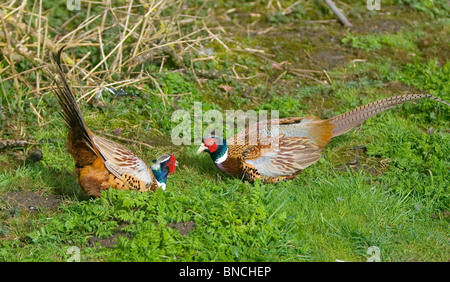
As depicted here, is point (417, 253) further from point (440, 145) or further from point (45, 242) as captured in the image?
point (45, 242)

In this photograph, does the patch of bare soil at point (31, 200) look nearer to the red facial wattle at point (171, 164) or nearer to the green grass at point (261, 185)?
the green grass at point (261, 185)

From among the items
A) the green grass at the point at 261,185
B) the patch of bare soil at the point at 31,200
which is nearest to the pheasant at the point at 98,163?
the green grass at the point at 261,185

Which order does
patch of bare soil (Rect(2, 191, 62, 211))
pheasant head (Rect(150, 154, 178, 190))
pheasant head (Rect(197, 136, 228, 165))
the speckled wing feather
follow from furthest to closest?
1. pheasant head (Rect(197, 136, 228, 165))
2. pheasant head (Rect(150, 154, 178, 190))
3. patch of bare soil (Rect(2, 191, 62, 211))
4. the speckled wing feather

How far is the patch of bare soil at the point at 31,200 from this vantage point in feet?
15.3

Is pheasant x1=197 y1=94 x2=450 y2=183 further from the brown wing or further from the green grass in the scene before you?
the green grass

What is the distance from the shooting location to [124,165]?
4.61 metres

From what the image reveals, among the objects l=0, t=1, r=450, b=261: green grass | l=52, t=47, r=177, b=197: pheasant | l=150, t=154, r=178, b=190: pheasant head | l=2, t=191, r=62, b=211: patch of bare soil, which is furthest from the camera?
l=150, t=154, r=178, b=190: pheasant head

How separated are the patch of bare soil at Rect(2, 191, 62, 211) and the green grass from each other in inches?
2.1

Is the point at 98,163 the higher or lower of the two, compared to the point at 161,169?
higher

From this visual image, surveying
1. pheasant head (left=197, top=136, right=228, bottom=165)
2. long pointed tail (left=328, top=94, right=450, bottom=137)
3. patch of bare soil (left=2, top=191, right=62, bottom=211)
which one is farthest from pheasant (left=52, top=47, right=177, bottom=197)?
long pointed tail (left=328, top=94, right=450, bottom=137)

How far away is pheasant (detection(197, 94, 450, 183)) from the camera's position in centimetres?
497

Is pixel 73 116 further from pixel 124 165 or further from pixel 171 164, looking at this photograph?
pixel 171 164

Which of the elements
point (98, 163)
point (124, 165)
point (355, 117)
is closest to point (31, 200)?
point (98, 163)

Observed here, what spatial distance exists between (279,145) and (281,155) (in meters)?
0.12
